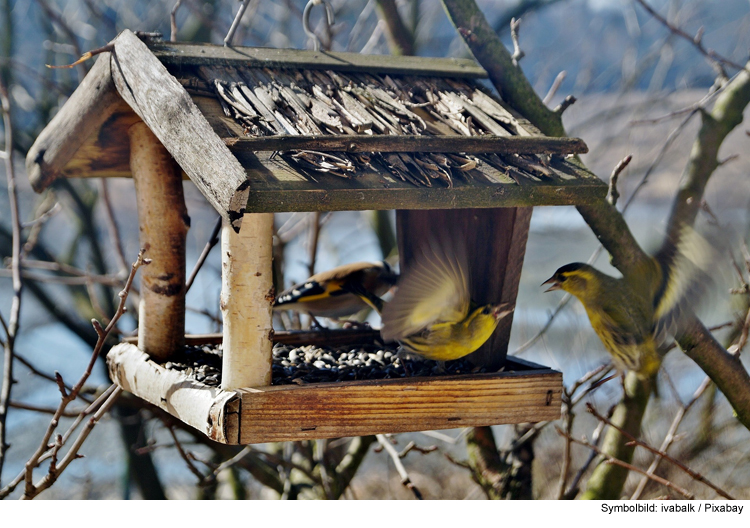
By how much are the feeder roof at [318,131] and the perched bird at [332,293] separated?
762 millimetres

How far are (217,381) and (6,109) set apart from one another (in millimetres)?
1252

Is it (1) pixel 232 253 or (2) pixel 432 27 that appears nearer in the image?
(1) pixel 232 253

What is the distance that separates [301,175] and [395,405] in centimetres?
63

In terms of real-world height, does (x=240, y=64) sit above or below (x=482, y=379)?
above

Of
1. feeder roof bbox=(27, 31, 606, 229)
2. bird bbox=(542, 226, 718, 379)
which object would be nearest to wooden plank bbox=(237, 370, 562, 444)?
bird bbox=(542, 226, 718, 379)

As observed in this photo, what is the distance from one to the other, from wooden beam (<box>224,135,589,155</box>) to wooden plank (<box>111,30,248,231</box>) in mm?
66

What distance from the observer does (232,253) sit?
168cm

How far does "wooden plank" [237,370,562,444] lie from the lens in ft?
5.41

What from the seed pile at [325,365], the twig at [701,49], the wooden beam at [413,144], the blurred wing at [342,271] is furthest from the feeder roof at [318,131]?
the blurred wing at [342,271]

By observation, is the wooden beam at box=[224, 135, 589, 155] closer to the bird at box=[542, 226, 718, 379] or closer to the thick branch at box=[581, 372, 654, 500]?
the bird at box=[542, 226, 718, 379]

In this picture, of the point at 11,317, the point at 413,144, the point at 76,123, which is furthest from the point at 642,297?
the point at 11,317

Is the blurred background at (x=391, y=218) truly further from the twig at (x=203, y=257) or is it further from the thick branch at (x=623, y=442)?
the twig at (x=203, y=257)

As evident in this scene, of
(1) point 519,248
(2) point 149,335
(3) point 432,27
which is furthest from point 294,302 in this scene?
(3) point 432,27

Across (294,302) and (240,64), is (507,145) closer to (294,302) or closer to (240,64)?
(240,64)
